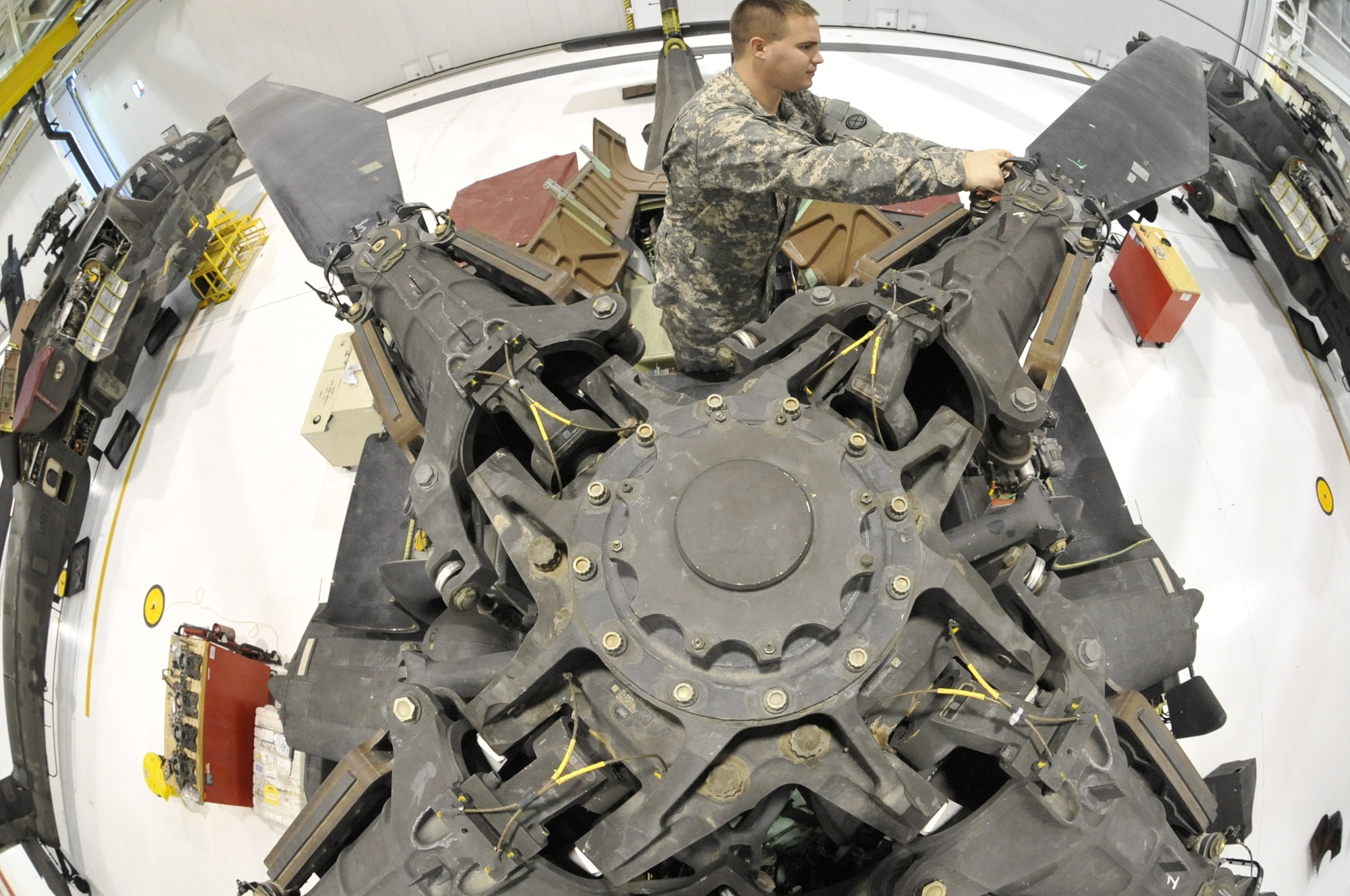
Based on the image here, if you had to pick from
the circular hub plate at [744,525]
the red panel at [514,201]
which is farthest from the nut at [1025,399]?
the red panel at [514,201]

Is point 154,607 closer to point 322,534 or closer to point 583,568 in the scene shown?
point 322,534

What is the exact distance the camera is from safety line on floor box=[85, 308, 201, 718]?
230 inches

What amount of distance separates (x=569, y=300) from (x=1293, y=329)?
220 inches

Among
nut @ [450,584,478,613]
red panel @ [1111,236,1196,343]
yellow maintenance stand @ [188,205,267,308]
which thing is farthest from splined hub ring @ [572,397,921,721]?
yellow maintenance stand @ [188,205,267,308]

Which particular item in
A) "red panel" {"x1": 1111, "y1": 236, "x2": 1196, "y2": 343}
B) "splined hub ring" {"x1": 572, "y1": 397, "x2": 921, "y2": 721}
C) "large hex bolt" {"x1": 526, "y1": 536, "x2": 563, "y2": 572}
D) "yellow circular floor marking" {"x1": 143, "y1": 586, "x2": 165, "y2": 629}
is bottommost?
"yellow circular floor marking" {"x1": 143, "y1": 586, "x2": 165, "y2": 629}

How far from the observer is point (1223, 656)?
200 inches

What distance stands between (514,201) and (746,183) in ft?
13.1

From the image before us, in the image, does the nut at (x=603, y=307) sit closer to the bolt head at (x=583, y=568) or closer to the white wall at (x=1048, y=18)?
the bolt head at (x=583, y=568)

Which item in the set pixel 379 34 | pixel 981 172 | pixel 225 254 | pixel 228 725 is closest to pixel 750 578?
pixel 981 172

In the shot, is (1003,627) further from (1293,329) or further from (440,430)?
(1293,329)

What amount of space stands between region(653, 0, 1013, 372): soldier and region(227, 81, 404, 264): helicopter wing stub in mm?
1625

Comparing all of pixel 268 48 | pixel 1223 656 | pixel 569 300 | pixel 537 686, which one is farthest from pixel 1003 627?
pixel 268 48

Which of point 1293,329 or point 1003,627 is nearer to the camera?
point 1003,627

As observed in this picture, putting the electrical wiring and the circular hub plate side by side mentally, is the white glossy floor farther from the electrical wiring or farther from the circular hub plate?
the circular hub plate
